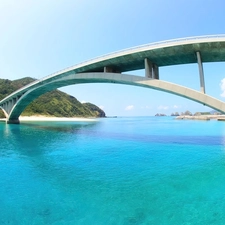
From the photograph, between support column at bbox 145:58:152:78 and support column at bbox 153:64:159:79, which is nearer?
support column at bbox 145:58:152:78

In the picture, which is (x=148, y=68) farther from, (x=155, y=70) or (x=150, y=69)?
(x=155, y=70)

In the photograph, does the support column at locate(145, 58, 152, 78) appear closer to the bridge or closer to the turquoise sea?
the bridge

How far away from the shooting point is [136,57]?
19.4 meters

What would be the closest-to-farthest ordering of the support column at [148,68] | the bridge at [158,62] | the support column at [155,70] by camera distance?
1. the bridge at [158,62]
2. the support column at [148,68]
3. the support column at [155,70]

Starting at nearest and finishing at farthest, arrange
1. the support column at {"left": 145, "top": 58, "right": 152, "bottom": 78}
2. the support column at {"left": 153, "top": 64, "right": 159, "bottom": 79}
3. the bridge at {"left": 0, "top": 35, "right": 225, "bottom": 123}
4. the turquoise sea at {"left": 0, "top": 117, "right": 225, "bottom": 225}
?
the turquoise sea at {"left": 0, "top": 117, "right": 225, "bottom": 225}
the bridge at {"left": 0, "top": 35, "right": 225, "bottom": 123}
the support column at {"left": 145, "top": 58, "right": 152, "bottom": 78}
the support column at {"left": 153, "top": 64, "right": 159, "bottom": 79}

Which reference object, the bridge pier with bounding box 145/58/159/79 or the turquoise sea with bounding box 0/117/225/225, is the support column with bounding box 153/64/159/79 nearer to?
the bridge pier with bounding box 145/58/159/79

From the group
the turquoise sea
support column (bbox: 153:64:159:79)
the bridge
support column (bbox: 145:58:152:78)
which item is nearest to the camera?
the turquoise sea

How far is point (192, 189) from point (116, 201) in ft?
11.0

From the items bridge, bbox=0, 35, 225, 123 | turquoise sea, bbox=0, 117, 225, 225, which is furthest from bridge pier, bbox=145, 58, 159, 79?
turquoise sea, bbox=0, 117, 225, 225

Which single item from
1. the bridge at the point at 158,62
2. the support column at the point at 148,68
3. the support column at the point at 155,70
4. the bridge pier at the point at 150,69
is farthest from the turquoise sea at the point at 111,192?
the support column at the point at 155,70

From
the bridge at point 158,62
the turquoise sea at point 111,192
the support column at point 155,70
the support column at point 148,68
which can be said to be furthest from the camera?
the support column at point 155,70

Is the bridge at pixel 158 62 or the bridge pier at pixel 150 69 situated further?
the bridge pier at pixel 150 69

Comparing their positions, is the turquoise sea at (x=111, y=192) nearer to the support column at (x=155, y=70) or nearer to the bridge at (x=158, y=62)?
the bridge at (x=158, y=62)

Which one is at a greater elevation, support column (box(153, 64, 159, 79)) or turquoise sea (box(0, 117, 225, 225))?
support column (box(153, 64, 159, 79))
